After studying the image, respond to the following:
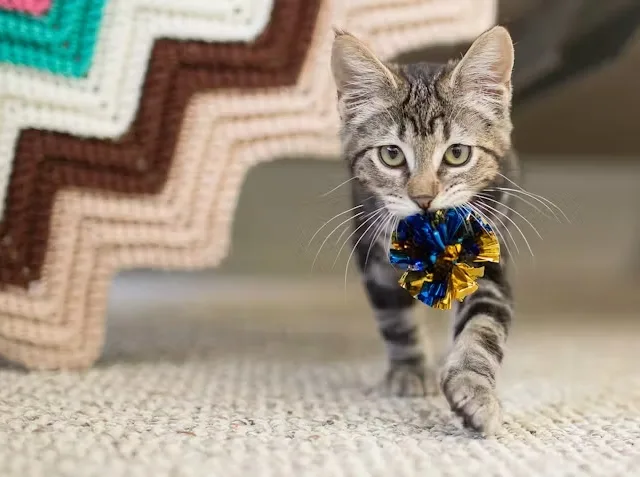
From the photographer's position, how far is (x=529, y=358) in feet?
3.39

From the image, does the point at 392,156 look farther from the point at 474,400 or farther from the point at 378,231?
the point at 474,400

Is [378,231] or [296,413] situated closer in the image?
[296,413]

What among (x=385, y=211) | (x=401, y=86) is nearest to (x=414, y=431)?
(x=385, y=211)

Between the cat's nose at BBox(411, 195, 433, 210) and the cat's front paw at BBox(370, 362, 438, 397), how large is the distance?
0.25 m

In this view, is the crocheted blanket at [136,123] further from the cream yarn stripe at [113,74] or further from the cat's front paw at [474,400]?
the cat's front paw at [474,400]

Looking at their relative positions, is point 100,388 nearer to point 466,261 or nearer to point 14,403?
point 14,403

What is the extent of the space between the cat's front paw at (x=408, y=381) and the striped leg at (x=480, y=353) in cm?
11

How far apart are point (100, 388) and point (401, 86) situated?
480mm

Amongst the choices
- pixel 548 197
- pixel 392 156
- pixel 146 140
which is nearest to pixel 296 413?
pixel 392 156

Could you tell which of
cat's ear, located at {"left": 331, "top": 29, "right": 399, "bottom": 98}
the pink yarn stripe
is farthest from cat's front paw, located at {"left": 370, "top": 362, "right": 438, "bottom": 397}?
the pink yarn stripe

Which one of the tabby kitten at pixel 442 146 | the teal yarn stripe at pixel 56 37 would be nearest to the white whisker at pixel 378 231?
the tabby kitten at pixel 442 146

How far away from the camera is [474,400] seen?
0.64 m

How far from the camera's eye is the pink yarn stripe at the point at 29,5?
0.85 m

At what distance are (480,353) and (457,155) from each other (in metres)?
0.21
